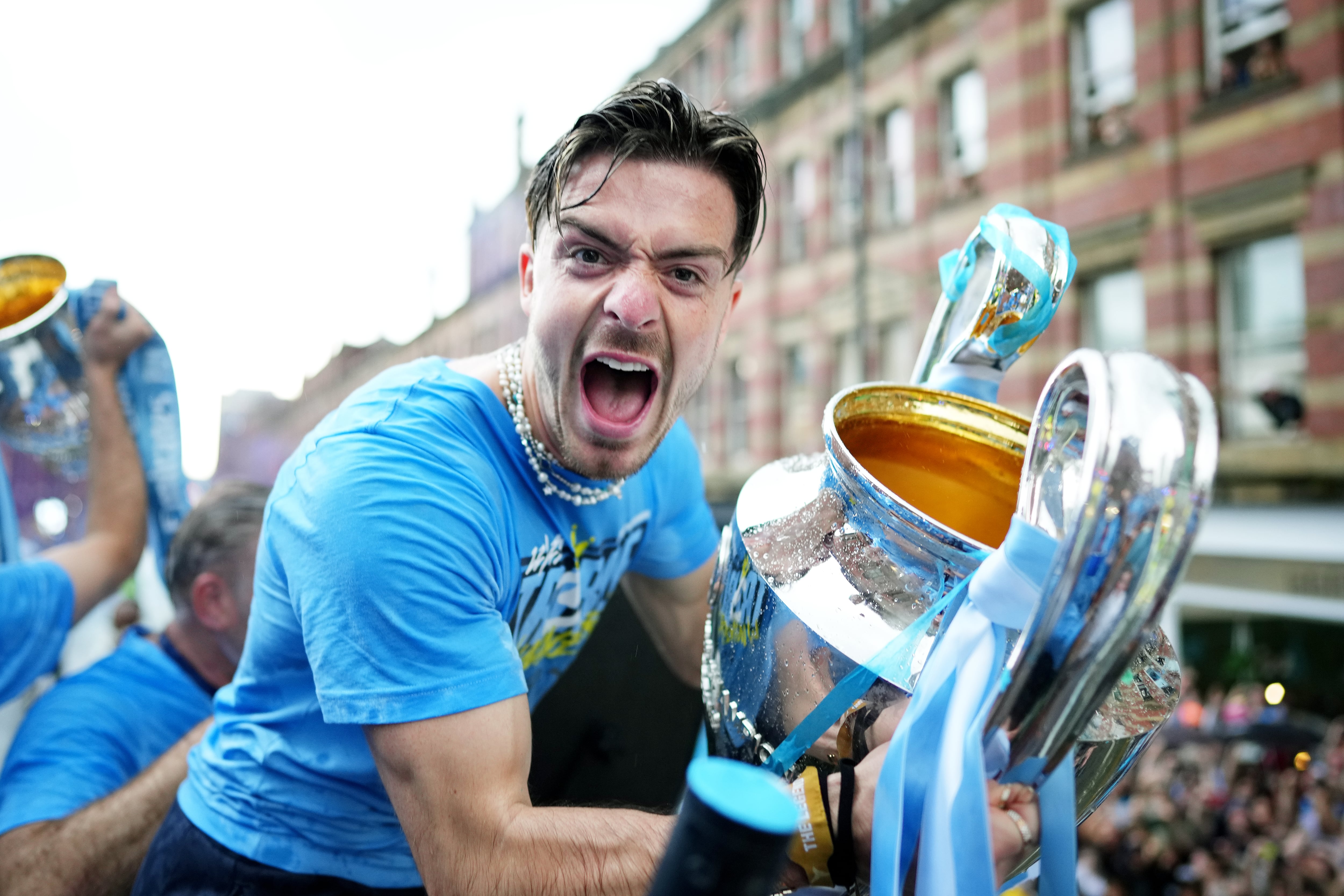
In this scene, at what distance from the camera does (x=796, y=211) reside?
442 inches

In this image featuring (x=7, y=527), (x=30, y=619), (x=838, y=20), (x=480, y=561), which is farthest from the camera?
(x=838, y=20)

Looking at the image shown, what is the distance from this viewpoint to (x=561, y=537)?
3.85ft

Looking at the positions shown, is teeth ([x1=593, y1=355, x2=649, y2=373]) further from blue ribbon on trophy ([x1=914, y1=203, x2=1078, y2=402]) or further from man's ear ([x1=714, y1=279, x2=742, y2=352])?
blue ribbon on trophy ([x1=914, y1=203, x2=1078, y2=402])

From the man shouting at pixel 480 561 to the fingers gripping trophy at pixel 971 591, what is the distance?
0.09 m

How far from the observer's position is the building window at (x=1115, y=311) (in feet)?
24.7

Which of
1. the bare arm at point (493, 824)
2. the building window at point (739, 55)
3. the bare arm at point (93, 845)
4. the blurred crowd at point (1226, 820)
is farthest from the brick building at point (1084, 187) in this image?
the bare arm at point (493, 824)

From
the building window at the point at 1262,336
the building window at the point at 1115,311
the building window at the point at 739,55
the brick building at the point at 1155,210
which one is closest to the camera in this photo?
the brick building at the point at 1155,210

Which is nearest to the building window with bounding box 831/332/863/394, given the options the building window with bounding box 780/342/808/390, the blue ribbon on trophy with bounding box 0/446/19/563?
the building window with bounding box 780/342/808/390

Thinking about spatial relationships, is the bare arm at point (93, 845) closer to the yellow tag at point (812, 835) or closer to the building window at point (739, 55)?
the yellow tag at point (812, 835)

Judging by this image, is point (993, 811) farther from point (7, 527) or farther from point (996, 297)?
point (7, 527)

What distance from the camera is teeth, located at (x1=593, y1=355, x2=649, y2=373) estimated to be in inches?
42.3

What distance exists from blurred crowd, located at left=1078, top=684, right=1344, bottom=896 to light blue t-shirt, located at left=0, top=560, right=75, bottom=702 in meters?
4.59

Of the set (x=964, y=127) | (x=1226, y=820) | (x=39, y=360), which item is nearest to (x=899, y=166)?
Result: (x=964, y=127)

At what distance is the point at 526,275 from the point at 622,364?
28 centimetres
